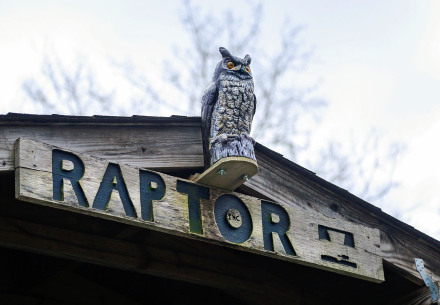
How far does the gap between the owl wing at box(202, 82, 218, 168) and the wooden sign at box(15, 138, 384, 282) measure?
29 cm

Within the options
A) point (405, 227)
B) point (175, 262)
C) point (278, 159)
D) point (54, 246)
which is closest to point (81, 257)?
point (54, 246)

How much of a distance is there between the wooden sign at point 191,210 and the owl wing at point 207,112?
11.6 inches

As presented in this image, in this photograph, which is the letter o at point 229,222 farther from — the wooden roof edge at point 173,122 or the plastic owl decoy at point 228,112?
the wooden roof edge at point 173,122

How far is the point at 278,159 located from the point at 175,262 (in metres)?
0.84

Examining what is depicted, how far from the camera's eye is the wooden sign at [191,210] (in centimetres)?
390

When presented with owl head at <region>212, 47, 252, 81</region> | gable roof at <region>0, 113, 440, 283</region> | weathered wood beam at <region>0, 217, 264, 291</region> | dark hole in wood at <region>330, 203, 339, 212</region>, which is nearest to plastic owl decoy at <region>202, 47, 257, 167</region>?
owl head at <region>212, 47, 252, 81</region>

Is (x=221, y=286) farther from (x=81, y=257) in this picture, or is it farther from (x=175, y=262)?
(x=81, y=257)

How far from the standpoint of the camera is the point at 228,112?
4.63m

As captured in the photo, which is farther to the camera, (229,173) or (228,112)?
(228,112)

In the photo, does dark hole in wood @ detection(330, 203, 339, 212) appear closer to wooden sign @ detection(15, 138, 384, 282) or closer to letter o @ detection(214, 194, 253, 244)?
wooden sign @ detection(15, 138, 384, 282)

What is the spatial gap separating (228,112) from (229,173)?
36 centimetres

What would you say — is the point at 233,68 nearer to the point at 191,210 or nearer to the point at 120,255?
the point at 191,210

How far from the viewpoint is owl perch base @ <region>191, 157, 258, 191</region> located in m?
4.40

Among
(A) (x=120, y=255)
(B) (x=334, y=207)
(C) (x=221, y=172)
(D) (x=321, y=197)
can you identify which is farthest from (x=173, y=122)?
(B) (x=334, y=207)
